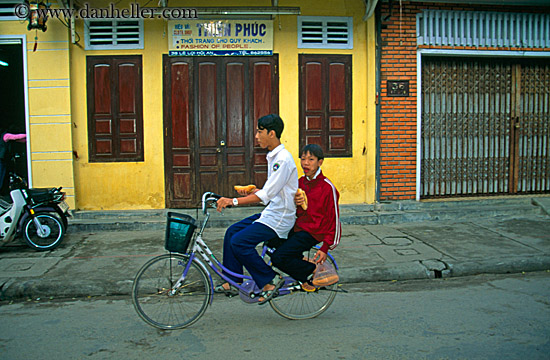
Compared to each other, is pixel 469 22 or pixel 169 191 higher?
pixel 469 22

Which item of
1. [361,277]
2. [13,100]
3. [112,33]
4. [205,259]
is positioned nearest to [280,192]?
[205,259]

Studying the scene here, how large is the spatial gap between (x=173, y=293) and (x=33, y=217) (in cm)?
377

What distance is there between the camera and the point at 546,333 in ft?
13.1

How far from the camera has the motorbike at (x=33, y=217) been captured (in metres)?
6.77

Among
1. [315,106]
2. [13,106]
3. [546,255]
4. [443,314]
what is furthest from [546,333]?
[13,106]

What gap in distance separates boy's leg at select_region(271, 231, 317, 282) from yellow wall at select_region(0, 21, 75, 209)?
555 cm

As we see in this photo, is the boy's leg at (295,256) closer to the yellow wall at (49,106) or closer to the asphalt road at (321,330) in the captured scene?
the asphalt road at (321,330)

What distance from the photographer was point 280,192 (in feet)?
13.7

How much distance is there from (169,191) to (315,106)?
3107 mm

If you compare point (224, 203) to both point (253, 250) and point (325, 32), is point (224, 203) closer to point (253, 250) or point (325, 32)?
point (253, 250)

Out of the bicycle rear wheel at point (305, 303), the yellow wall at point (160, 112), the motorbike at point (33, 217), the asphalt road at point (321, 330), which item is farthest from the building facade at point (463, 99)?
the motorbike at point (33, 217)

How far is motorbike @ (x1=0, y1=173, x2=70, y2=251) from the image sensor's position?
266 inches

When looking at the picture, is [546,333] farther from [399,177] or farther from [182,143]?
[182,143]

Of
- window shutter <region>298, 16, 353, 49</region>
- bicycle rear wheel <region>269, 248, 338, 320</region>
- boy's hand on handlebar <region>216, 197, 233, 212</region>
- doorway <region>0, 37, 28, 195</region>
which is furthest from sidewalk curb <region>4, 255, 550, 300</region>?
doorway <region>0, 37, 28, 195</region>
